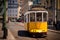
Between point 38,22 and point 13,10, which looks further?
point 13,10

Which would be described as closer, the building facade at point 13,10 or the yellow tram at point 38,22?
the yellow tram at point 38,22

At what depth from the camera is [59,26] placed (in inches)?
1644

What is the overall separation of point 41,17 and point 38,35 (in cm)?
183

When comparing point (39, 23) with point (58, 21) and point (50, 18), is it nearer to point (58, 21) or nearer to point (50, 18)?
point (58, 21)

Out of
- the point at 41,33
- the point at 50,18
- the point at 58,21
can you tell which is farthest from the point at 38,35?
the point at 50,18

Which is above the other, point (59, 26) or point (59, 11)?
point (59, 11)

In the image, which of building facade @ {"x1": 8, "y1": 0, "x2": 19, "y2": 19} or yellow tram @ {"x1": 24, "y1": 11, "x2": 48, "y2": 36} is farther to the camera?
building facade @ {"x1": 8, "y1": 0, "x2": 19, "y2": 19}

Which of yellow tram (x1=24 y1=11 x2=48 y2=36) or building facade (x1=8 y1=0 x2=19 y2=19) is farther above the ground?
building facade (x1=8 y1=0 x2=19 y2=19)

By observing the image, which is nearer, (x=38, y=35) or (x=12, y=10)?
(x=38, y=35)

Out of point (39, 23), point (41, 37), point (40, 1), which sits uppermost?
point (40, 1)

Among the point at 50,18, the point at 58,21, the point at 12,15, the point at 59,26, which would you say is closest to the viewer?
the point at 59,26

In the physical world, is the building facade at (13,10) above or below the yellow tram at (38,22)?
above

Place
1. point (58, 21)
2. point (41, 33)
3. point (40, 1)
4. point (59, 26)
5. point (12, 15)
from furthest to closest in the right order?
point (12, 15)
point (40, 1)
point (58, 21)
point (59, 26)
point (41, 33)

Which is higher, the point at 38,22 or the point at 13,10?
the point at 13,10
